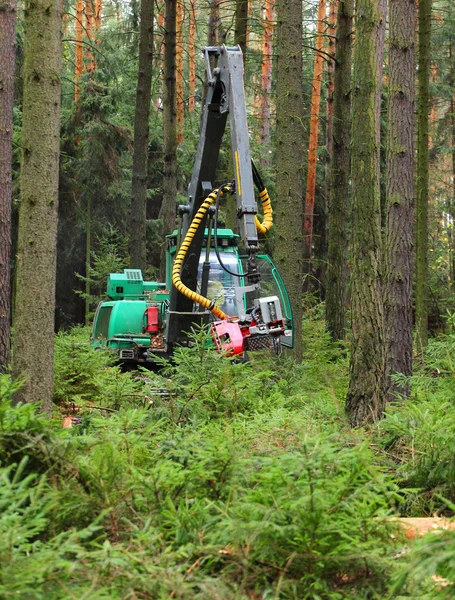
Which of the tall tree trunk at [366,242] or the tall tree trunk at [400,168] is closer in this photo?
the tall tree trunk at [366,242]

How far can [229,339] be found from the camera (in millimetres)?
9789

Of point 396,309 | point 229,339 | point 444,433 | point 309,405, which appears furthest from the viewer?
point 396,309

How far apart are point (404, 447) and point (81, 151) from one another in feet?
86.5

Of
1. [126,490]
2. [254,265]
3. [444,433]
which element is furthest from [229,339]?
[126,490]

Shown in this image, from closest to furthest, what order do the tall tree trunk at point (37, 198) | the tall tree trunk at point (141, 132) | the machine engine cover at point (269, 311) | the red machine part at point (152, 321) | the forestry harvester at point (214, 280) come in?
1. the tall tree trunk at point (37, 198)
2. the machine engine cover at point (269, 311)
3. the forestry harvester at point (214, 280)
4. the red machine part at point (152, 321)
5. the tall tree trunk at point (141, 132)

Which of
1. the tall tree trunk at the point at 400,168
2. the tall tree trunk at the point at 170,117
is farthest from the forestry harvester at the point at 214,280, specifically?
the tall tree trunk at the point at 170,117

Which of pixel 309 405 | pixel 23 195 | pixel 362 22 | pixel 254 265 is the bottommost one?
pixel 309 405

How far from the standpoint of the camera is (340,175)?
1911 cm

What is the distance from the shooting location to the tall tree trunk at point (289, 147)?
13242 millimetres

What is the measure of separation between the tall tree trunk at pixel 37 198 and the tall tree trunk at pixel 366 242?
121 inches

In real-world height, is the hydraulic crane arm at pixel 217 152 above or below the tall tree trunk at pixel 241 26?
below

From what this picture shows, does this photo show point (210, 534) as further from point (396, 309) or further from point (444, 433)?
point (396, 309)

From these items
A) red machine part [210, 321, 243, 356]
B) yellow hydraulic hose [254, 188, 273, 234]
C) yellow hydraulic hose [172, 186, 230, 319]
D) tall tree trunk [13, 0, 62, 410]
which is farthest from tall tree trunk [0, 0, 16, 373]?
yellow hydraulic hose [254, 188, 273, 234]

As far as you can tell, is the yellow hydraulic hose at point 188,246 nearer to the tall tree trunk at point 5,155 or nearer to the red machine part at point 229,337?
the red machine part at point 229,337
